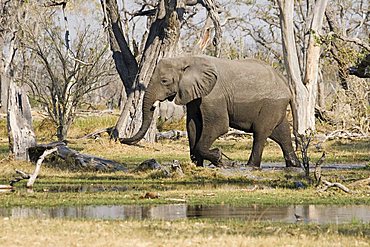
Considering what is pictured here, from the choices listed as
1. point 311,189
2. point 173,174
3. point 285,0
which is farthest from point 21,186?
point 285,0

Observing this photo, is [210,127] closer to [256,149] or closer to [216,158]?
[216,158]

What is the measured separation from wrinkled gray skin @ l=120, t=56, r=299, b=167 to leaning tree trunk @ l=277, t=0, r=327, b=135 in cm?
631

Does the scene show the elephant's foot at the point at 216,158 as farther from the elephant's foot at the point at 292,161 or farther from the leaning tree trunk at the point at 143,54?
the leaning tree trunk at the point at 143,54

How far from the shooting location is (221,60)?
24.9 meters


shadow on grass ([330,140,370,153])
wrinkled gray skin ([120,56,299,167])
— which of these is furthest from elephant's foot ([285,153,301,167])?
shadow on grass ([330,140,370,153])

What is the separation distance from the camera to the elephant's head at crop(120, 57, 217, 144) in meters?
23.7

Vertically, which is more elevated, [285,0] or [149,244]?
[285,0]

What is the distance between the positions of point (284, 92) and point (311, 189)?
677 cm

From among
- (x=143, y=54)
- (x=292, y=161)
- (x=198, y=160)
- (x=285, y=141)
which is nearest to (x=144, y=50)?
(x=143, y=54)

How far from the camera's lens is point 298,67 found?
34281 millimetres

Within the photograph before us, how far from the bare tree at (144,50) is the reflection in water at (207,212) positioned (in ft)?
65.2

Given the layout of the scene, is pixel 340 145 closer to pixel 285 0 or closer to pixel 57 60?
pixel 285 0

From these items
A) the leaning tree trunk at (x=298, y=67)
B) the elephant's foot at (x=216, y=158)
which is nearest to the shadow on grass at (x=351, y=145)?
the leaning tree trunk at (x=298, y=67)

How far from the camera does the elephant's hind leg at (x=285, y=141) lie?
84.7ft
